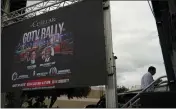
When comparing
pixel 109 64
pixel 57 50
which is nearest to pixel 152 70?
pixel 109 64

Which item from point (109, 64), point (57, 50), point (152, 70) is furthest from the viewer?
point (57, 50)

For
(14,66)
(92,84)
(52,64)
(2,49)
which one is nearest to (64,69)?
(52,64)

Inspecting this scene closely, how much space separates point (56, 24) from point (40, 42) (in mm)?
686

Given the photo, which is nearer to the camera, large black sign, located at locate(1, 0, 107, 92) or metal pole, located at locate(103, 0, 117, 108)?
metal pole, located at locate(103, 0, 117, 108)

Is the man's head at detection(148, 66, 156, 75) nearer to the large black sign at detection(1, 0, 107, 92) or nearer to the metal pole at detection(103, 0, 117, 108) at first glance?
the metal pole at detection(103, 0, 117, 108)

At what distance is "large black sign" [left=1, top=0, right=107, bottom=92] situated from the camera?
21.6 feet

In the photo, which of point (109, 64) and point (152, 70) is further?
point (152, 70)

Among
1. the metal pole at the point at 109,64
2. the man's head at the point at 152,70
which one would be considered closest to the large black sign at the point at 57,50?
the metal pole at the point at 109,64

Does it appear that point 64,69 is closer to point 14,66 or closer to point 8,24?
point 14,66

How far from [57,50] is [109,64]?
1711mm

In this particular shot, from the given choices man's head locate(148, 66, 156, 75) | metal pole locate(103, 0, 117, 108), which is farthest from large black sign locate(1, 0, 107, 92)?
man's head locate(148, 66, 156, 75)

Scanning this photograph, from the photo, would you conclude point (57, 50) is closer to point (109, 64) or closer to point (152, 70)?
point (109, 64)

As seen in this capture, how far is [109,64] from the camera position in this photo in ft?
20.5

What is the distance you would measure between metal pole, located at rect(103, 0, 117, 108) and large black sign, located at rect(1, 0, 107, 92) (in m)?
0.11
